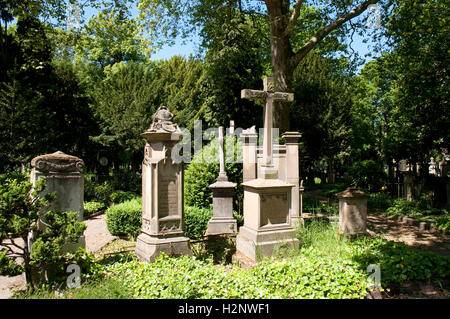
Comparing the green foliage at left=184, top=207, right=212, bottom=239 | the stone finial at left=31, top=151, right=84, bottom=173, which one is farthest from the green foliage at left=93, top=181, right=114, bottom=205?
the stone finial at left=31, top=151, right=84, bottom=173

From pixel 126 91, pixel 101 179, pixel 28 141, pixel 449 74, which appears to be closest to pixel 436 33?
pixel 449 74

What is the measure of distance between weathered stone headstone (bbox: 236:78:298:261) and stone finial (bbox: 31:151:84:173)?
3.63m

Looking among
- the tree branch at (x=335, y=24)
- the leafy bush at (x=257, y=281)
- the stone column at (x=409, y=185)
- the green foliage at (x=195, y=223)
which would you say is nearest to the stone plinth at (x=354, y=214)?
the leafy bush at (x=257, y=281)

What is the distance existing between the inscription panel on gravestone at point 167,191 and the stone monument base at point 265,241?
1.65 metres

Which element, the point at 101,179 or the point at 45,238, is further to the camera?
the point at 101,179

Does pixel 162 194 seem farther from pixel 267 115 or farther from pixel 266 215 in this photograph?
pixel 267 115

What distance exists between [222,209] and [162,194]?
3.55 m

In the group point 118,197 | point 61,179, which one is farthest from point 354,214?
point 118,197

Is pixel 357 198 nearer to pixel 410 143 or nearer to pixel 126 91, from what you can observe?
pixel 410 143

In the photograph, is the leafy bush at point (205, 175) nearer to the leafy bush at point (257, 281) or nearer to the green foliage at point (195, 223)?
the green foliage at point (195, 223)

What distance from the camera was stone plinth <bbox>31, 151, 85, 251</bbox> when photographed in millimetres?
5879

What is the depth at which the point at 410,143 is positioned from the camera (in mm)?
14102

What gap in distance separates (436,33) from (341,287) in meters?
12.3

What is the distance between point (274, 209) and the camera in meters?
6.43
